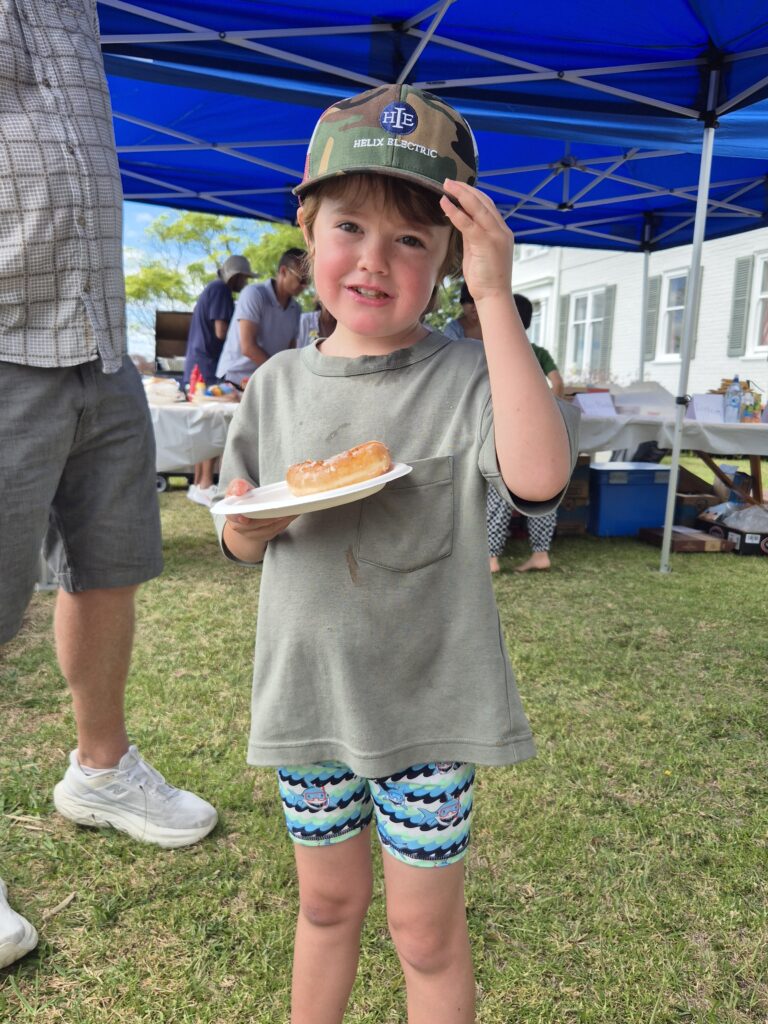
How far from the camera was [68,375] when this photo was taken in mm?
1563

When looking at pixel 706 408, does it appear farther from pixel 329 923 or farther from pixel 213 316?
pixel 329 923

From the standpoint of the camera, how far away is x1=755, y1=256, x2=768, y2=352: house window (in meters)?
12.8

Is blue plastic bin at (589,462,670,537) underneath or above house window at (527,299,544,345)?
underneath

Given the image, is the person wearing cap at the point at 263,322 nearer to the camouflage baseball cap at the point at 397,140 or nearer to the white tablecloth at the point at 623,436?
the white tablecloth at the point at 623,436

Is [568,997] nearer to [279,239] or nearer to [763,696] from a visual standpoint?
[763,696]

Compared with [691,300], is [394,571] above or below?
below

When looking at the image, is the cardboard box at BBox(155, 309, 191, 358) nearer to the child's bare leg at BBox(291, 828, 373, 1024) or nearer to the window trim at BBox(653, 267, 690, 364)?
the window trim at BBox(653, 267, 690, 364)

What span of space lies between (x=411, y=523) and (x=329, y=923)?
0.68m

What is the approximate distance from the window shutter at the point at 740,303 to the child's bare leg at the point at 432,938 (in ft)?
46.4

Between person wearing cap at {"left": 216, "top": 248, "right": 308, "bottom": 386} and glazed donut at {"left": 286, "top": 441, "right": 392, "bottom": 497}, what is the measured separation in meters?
4.76

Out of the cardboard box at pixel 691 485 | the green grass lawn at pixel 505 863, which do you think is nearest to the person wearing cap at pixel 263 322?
the green grass lawn at pixel 505 863

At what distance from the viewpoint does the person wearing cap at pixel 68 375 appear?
146 centimetres

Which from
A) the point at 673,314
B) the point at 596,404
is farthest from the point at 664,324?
the point at 596,404

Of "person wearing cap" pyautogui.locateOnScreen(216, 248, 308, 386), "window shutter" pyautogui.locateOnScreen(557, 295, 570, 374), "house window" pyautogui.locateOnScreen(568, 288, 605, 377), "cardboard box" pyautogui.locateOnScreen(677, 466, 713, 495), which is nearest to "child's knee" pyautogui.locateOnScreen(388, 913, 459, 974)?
"person wearing cap" pyautogui.locateOnScreen(216, 248, 308, 386)
